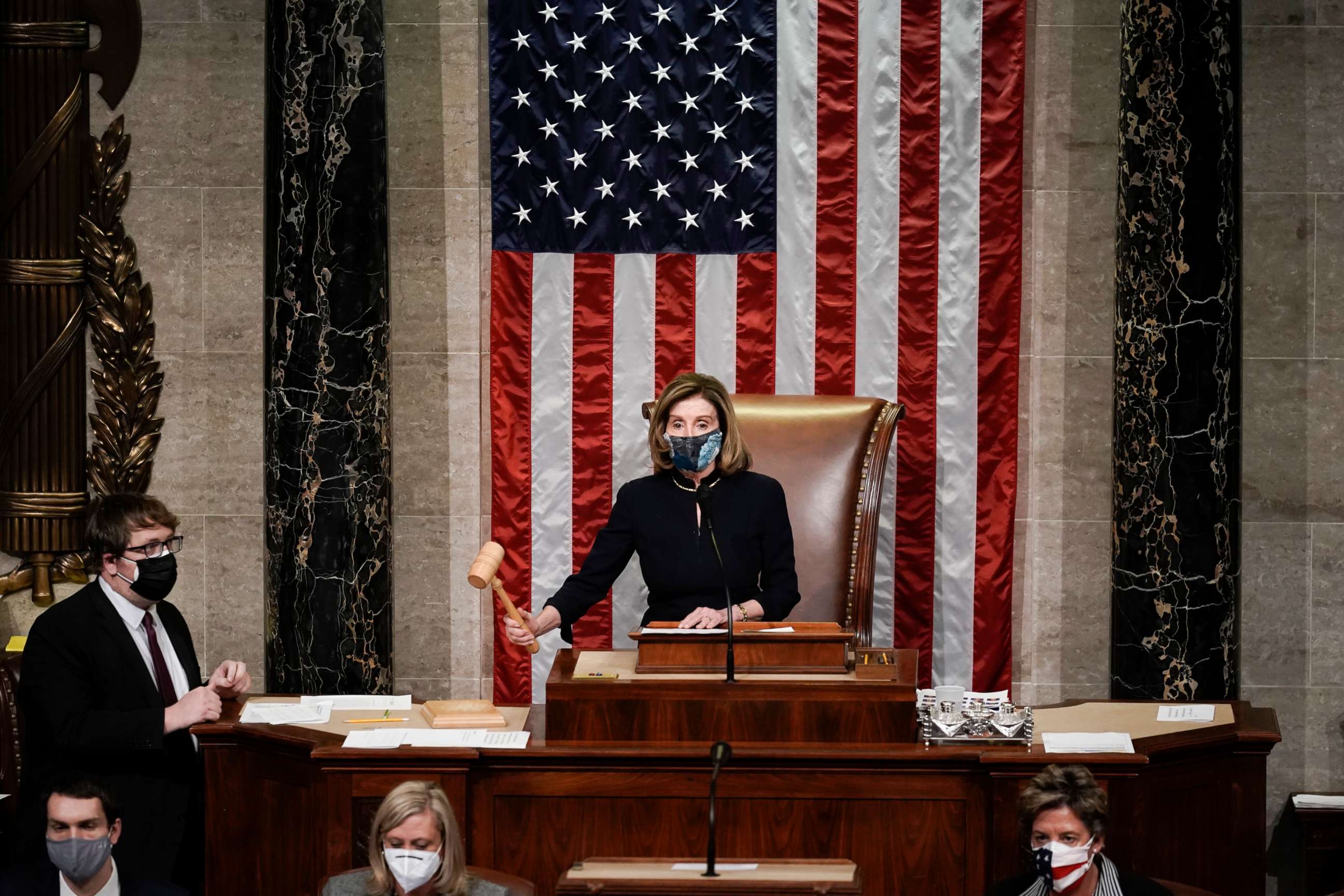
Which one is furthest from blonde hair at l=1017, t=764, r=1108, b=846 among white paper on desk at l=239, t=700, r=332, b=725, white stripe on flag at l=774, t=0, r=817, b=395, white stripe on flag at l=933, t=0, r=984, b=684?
white stripe on flag at l=774, t=0, r=817, b=395

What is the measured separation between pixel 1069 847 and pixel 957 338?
3.52m

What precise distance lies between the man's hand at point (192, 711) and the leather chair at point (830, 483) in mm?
2502

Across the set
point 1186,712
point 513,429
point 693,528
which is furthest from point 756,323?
point 1186,712

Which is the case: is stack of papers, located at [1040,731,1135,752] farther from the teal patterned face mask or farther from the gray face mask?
the gray face mask

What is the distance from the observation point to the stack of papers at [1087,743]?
13.9ft

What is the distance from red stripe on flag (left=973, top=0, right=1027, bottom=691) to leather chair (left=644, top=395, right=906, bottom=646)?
70 cm

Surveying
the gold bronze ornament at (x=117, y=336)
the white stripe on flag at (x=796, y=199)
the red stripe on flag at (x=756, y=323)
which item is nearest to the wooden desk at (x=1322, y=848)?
the white stripe on flag at (x=796, y=199)

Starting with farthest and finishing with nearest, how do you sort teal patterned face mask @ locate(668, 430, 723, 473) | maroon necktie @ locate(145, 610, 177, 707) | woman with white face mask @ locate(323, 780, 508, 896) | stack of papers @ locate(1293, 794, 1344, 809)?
stack of papers @ locate(1293, 794, 1344, 809) → teal patterned face mask @ locate(668, 430, 723, 473) → maroon necktie @ locate(145, 610, 177, 707) → woman with white face mask @ locate(323, 780, 508, 896)

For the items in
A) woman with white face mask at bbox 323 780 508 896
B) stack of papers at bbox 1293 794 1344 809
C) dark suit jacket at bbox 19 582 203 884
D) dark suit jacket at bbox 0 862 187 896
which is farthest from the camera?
stack of papers at bbox 1293 794 1344 809

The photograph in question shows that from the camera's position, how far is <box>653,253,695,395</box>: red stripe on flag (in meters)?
7.02

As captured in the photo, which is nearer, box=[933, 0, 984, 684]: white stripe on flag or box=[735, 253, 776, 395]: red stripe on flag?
box=[933, 0, 984, 684]: white stripe on flag

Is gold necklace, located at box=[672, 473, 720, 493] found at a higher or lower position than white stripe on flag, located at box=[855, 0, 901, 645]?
lower

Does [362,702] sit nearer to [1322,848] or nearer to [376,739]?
[376,739]

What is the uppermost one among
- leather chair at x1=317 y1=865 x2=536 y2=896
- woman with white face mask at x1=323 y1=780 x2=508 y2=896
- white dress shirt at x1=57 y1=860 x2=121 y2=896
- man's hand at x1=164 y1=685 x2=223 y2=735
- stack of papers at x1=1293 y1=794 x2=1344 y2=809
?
man's hand at x1=164 y1=685 x2=223 y2=735
